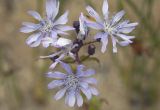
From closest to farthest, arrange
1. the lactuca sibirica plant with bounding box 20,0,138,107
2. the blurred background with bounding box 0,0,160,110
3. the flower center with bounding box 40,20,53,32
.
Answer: the lactuca sibirica plant with bounding box 20,0,138,107
the flower center with bounding box 40,20,53,32
the blurred background with bounding box 0,0,160,110

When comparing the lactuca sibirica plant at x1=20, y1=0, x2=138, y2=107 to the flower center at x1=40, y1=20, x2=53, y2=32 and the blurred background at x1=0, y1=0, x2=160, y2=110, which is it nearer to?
the flower center at x1=40, y1=20, x2=53, y2=32

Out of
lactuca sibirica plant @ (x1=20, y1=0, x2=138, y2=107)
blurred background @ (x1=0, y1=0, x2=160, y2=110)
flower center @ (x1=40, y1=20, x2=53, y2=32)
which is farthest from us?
blurred background @ (x1=0, y1=0, x2=160, y2=110)

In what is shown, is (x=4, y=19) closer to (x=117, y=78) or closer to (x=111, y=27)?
(x=117, y=78)

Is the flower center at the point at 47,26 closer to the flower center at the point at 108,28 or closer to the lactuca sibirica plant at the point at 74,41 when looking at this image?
the lactuca sibirica plant at the point at 74,41

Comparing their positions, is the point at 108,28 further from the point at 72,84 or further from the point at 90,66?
the point at 90,66

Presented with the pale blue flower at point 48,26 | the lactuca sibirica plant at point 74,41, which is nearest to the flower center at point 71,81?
the lactuca sibirica plant at point 74,41

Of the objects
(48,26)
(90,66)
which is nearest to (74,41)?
(48,26)

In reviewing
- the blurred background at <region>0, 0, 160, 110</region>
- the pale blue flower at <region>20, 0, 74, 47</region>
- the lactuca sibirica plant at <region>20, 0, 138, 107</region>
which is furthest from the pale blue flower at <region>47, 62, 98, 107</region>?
the blurred background at <region>0, 0, 160, 110</region>

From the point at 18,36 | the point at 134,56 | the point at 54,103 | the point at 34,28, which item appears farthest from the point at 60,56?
the point at 18,36
